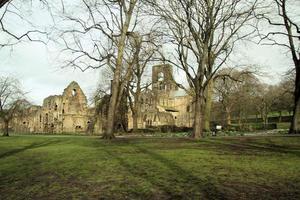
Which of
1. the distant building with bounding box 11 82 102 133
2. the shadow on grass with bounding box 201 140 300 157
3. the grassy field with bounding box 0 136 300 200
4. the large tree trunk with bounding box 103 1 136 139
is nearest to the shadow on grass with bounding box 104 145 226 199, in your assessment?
the grassy field with bounding box 0 136 300 200

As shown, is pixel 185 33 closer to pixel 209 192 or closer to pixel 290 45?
pixel 290 45

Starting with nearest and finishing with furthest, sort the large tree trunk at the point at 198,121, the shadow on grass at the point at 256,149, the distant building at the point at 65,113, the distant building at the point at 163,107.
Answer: the shadow on grass at the point at 256,149
the large tree trunk at the point at 198,121
the distant building at the point at 163,107
the distant building at the point at 65,113

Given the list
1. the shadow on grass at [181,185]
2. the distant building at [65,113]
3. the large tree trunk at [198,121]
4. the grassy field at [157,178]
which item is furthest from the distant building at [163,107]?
the shadow on grass at [181,185]

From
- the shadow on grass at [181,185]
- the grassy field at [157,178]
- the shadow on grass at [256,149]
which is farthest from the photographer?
the shadow on grass at [256,149]

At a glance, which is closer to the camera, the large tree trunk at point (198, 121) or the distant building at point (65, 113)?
the large tree trunk at point (198, 121)

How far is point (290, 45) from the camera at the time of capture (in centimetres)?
2530

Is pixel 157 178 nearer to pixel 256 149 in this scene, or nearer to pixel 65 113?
pixel 256 149

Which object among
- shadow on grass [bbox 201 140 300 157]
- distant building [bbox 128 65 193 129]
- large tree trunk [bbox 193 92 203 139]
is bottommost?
shadow on grass [bbox 201 140 300 157]

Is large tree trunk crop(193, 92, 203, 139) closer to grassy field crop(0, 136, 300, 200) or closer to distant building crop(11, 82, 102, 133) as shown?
grassy field crop(0, 136, 300, 200)

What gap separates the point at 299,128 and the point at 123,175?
19.8 metres

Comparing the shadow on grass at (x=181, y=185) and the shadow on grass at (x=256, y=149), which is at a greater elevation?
the shadow on grass at (x=256, y=149)

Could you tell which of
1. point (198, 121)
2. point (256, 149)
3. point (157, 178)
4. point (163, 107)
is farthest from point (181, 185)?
point (163, 107)

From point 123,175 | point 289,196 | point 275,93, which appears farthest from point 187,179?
point 275,93

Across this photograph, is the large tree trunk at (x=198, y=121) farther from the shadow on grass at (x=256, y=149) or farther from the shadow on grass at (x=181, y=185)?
the shadow on grass at (x=181, y=185)
